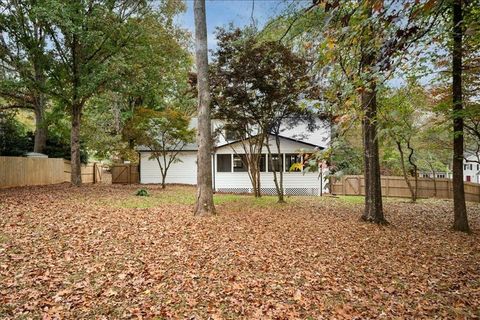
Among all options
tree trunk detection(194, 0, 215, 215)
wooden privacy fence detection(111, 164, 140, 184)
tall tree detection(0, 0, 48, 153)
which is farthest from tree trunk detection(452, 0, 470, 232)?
wooden privacy fence detection(111, 164, 140, 184)

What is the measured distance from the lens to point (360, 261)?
5.29 meters

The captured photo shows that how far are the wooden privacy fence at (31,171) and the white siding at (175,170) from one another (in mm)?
5430

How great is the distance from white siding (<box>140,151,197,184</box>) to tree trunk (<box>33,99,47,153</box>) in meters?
6.54

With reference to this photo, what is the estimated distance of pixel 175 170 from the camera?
2227cm

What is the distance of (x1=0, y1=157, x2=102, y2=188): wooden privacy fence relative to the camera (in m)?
12.2

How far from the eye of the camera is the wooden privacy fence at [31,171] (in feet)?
39.9

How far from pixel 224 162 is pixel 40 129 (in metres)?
11.0

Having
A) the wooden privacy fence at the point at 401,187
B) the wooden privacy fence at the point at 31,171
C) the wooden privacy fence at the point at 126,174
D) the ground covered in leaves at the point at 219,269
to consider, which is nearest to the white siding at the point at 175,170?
the wooden privacy fence at the point at 126,174

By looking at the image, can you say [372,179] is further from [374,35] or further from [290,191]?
[290,191]

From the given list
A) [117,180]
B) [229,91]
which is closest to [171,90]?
[117,180]

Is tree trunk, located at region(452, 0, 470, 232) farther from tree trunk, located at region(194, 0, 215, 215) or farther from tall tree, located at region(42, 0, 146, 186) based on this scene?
tall tree, located at region(42, 0, 146, 186)

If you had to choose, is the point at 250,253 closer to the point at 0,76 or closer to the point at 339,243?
the point at 339,243

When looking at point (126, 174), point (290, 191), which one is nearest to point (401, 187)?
point (290, 191)

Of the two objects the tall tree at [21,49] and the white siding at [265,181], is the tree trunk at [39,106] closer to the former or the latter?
the tall tree at [21,49]
